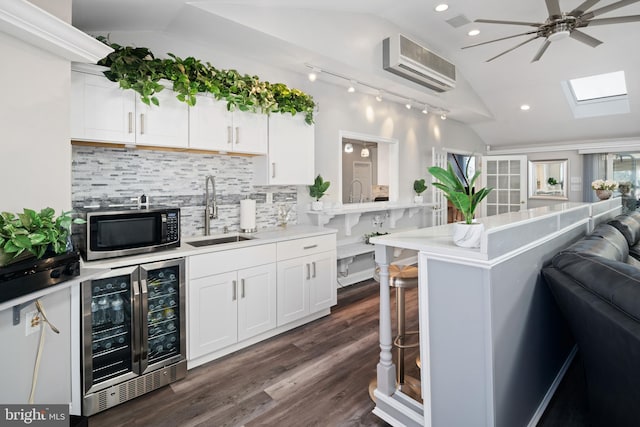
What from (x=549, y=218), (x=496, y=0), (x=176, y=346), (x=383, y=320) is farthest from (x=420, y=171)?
(x=176, y=346)

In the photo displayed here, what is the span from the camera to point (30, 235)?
4.06ft

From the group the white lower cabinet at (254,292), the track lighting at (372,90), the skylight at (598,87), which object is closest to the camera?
the white lower cabinet at (254,292)

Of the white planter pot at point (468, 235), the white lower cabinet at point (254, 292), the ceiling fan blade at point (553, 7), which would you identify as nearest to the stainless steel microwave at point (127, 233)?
the white lower cabinet at point (254, 292)

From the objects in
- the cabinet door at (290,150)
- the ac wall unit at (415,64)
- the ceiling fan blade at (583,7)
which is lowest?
the cabinet door at (290,150)

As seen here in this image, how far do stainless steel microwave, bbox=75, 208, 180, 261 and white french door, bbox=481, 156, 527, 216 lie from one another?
6.72m

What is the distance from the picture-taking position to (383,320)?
75.8 inches

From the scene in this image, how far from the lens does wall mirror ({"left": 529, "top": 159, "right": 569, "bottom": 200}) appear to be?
725cm

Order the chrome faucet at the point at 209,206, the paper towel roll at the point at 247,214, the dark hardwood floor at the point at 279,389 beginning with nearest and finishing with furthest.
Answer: the dark hardwood floor at the point at 279,389, the chrome faucet at the point at 209,206, the paper towel roll at the point at 247,214

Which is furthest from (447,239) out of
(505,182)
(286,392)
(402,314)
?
(505,182)

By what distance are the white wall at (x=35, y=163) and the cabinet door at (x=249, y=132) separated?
1327mm

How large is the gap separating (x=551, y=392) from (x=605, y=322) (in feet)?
3.55

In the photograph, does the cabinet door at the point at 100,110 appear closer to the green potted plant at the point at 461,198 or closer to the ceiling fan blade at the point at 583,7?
the green potted plant at the point at 461,198

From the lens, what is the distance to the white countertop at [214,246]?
2105mm

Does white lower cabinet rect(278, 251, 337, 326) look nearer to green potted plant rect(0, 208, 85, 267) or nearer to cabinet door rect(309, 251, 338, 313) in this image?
cabinet door rect(309, 251, 338, 313)
